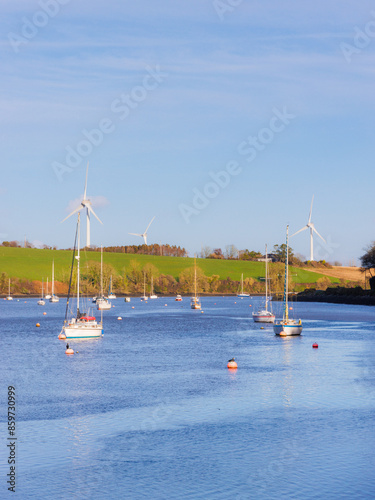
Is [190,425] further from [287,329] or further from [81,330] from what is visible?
[287,329]

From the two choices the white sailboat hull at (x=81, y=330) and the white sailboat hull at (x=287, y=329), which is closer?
the white sailboat hull at (x=81, y=330)

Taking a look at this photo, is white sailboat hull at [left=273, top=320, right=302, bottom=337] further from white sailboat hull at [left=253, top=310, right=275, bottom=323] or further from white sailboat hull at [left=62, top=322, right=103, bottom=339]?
white sailboat hull at [left=253, top=310, right=275, bottom=323]

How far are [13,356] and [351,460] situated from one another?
47108 mm

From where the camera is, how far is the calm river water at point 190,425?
26516mm

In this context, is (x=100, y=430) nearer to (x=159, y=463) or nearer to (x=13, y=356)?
(x=159, y=463)

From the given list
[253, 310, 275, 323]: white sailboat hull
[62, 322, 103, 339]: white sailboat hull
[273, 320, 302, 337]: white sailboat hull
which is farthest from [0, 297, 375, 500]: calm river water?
[253, 310, 275, 323]: white sailboat hull

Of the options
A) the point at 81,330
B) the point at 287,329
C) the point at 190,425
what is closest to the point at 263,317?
the point at 287,329

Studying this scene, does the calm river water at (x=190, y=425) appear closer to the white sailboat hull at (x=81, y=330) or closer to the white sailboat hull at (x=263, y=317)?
the white sailboat hull at (x=81, y=330)

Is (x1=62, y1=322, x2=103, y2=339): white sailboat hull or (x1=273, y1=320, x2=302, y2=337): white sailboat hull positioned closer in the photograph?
(x1=62, y1=322, x2=103, y2=339): white sailboat hull

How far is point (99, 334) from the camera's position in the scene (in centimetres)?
8731

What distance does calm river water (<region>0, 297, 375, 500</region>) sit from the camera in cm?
2652

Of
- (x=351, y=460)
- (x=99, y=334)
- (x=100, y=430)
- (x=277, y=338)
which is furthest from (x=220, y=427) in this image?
(x=277, y=338)

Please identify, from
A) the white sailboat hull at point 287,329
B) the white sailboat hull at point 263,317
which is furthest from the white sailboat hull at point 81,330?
the white sailboat hull at point 263,317

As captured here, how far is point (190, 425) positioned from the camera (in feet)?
120
